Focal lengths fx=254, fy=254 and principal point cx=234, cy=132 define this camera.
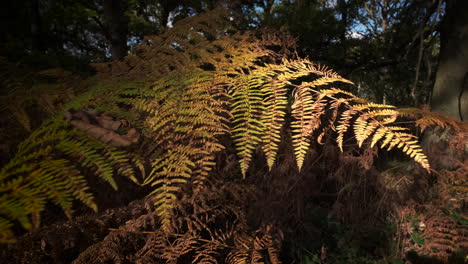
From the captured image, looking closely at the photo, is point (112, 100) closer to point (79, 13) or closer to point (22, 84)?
point (22, 84)

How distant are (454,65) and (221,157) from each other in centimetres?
281

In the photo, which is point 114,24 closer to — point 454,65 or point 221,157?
point 221,157

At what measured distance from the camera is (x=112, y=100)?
0.80 meters

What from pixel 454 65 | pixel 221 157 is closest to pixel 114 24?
pixel 221 157

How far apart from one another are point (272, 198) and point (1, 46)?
6.21 feet

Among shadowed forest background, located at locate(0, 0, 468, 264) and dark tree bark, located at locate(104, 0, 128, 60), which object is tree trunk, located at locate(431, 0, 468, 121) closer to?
shadowed forest background, located at locate(0, 0, 468, 264)

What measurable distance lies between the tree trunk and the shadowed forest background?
1 centimetres

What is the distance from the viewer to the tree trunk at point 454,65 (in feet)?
8.89

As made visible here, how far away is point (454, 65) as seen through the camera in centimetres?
278

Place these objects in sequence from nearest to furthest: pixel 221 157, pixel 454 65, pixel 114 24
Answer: pixel 221 157, pixel 454 65, pixel 114 24

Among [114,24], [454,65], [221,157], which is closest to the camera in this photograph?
[221,157]

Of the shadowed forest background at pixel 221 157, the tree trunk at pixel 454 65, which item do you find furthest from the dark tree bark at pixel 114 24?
the tree trunk at pixel 454 65

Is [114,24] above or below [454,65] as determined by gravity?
above

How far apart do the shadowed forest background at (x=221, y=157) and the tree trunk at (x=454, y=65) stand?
0.04ft
